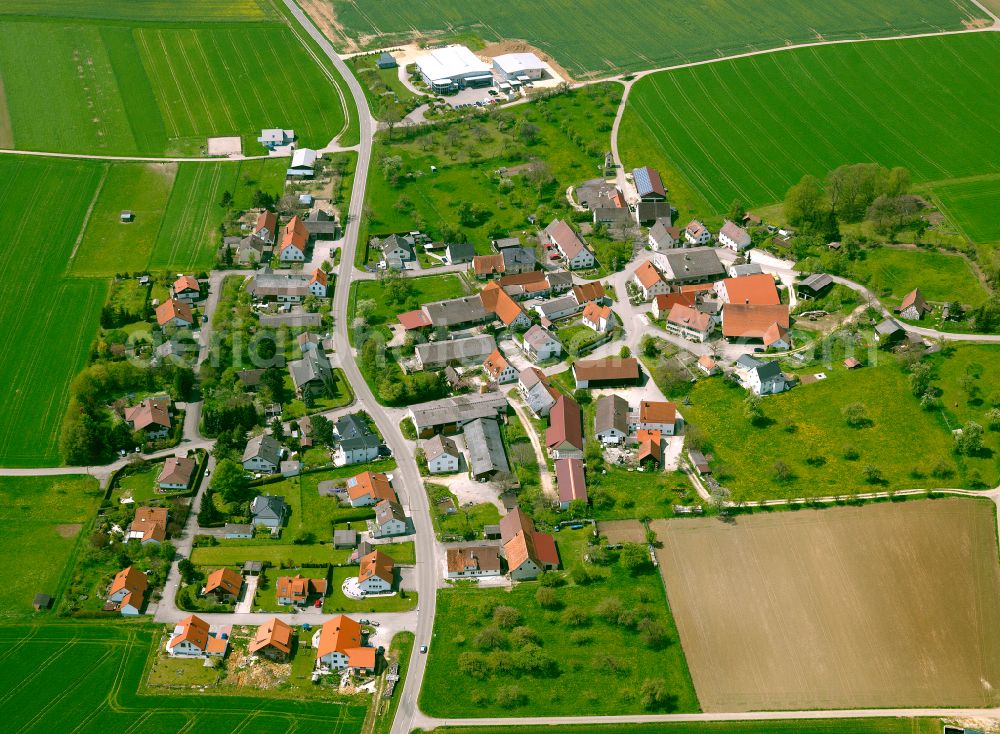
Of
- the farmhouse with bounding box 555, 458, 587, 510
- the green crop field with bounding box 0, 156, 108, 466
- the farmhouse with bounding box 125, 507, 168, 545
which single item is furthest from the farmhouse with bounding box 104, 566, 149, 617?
the farmhouse with bounding box 555, 458, 587, 510

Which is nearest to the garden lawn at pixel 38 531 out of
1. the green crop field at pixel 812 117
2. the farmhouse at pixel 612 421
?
the farmhouse at pixel 612 421

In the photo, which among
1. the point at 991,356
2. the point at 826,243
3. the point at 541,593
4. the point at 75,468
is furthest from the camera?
the point at 826,243

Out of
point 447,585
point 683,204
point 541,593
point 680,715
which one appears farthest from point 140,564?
point 683,204

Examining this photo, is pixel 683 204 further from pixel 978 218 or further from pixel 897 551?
pixel 897 551

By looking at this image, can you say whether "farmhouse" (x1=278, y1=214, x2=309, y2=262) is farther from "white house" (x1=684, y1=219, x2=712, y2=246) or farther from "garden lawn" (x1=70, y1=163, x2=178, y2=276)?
"white house" (x1=684, y1=219, x2=712, y2=246)

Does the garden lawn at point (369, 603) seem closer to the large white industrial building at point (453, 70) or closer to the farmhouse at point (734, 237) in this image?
the farmhouse at point (734, 237)

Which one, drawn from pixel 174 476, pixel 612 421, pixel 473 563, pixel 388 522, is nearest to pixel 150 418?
pixel 174 476
